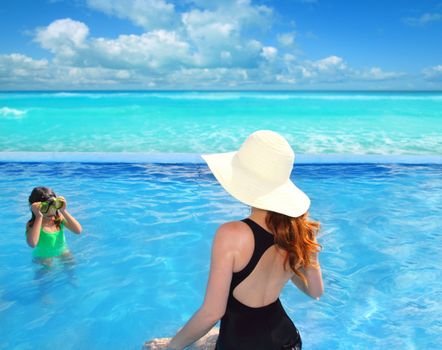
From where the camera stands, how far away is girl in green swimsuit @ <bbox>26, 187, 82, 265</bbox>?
312 cm

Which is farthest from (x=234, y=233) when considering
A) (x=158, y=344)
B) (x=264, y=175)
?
(x=158, y=344)

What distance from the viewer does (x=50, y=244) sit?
3410mm

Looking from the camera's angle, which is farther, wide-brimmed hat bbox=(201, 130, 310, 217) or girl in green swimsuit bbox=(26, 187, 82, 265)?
girl in green swimsuit bbox=(26, 187, 82, 265)

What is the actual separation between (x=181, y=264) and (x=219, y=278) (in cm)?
261

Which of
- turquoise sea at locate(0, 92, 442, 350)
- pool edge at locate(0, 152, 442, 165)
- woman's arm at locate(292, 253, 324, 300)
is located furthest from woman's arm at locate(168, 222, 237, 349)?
pool edge at locate(0, 152, 442, 165)

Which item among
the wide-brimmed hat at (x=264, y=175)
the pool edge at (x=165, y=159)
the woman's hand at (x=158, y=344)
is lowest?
the pool edge at (x=165, y=159)

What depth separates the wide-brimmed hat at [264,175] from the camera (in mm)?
1386

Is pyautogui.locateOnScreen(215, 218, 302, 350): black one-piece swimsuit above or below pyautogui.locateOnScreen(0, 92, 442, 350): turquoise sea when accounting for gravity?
above

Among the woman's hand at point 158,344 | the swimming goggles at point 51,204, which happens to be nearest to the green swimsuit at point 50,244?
the swimming goggles at point 51,204

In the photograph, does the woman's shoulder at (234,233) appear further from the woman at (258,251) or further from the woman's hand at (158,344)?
the woman's hand at (158,344)

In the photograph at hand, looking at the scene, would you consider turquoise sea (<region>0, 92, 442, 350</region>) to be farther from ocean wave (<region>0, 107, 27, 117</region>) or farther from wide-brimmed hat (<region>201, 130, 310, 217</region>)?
ocean wave (<region>0, 107, 27, 117</region>)

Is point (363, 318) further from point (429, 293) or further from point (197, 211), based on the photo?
point (197, 211)

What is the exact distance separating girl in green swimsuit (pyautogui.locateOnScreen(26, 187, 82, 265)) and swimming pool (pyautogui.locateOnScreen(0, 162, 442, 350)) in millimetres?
230

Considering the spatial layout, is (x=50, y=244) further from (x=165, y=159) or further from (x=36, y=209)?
(x=165, y=159)
